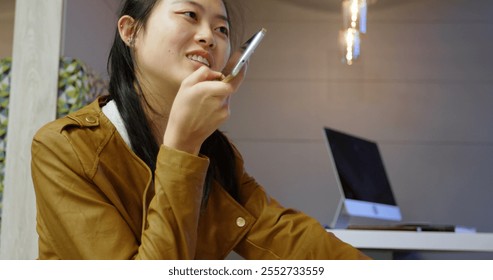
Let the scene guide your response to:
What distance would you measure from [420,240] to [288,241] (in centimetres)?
50

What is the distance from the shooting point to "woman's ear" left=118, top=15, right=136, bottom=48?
1.01 metres

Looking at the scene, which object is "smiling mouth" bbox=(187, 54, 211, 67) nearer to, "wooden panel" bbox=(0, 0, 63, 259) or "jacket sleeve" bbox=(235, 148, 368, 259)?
"jacket sleeve" bbox=(235, 148, 368, 259)

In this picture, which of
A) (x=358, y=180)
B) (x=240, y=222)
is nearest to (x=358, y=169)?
(x=358, y=180)

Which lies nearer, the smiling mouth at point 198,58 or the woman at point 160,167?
the woman at point 160,167

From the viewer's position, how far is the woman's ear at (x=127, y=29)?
1.01 m

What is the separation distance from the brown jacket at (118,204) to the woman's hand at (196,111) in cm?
3

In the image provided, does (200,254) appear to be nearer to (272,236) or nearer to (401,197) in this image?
(272,236)

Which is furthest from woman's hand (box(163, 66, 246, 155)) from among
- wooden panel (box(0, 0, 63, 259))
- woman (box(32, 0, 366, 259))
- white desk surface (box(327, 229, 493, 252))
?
wooden panel (box(0, 0, 63, 259))

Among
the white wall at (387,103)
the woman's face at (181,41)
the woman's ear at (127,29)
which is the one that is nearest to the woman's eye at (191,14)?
the woman's face at (181,41)

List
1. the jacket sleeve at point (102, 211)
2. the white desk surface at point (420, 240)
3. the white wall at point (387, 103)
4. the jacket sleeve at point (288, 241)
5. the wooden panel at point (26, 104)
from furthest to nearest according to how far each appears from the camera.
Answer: the white wall at point (387, 103), the wooden panel at point (26, 104), the white desk surface at point (420, 240), the jacket sleeve at point (288, 241), the jacket sleeve at point (102, 211)

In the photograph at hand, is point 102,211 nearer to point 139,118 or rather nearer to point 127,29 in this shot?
point 139,118

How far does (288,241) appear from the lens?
0.99 metres

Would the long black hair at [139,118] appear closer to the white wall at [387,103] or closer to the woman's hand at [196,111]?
the woman's hand at [196,111]
